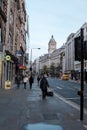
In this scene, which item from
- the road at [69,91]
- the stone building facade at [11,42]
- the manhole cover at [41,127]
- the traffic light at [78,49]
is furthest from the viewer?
the stone building facade at [11,42]

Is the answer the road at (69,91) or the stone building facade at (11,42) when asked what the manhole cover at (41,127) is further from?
A: the stone building facade at (11,42)

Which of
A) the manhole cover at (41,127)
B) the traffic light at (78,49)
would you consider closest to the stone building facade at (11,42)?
the traffic light at (78,49)

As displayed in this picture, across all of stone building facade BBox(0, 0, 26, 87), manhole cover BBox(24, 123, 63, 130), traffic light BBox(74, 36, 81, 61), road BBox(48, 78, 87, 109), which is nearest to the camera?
manhole cover BBox(24, 123, 63, 130)

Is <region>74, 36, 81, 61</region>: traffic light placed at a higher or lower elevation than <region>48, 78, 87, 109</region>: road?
higher

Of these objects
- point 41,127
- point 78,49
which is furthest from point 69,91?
point 41,127

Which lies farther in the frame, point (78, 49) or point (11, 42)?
point (11, 42)

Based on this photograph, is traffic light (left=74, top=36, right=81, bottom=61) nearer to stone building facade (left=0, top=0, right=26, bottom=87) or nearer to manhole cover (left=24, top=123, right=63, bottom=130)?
manhole cover (left=24, top=123, right=63, bottom=130)

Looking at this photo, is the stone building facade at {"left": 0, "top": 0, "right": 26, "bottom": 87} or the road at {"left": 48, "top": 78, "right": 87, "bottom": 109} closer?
the road at {"left": 48, "top": 78, "right": 87, "bottom": 109}

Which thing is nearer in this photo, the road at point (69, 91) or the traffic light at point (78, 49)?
the traffic light at point (78, 49)

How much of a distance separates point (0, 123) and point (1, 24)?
28480 millimetres

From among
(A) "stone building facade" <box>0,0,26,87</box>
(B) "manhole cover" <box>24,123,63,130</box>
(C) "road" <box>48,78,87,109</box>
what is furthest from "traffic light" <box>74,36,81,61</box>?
(A) "stone building facade" <box>0,0,26,87</box>

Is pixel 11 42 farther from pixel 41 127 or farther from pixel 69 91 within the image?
pixel 41 127

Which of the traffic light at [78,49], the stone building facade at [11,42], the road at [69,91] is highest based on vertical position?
the stone building facade at [11,42]

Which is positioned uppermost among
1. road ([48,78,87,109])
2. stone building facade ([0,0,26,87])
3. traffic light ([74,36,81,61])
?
stone building facade ([0,0,26,87])
